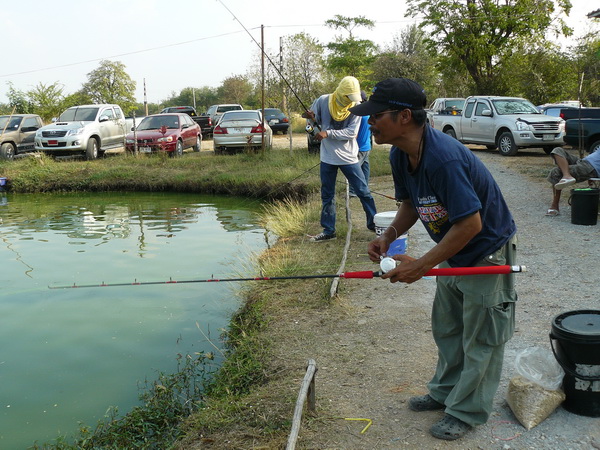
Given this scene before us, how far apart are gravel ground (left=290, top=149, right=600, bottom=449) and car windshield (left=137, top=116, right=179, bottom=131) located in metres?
13.9

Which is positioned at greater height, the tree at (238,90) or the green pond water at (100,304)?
the tree at (238,90)

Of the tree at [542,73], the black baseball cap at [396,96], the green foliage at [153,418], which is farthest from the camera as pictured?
the tree at [542,73]

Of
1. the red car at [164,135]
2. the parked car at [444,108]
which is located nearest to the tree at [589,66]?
the parked car at [444,108]

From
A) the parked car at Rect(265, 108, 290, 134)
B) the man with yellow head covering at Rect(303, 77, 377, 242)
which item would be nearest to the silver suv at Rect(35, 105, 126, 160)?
the parked car at Rect(265, 108, 290, 134)

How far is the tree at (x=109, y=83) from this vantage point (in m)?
55.0

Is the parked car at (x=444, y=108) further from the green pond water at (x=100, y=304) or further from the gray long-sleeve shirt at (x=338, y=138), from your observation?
the gray long-sleeve shirt at (x=338, y=138)

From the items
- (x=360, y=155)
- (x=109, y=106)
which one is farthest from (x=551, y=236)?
(x=109, y=106)

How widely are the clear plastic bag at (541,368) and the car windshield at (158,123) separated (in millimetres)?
18169

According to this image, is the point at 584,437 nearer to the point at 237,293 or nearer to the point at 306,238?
the point at 237,293

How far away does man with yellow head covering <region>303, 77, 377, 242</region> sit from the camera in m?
7.18

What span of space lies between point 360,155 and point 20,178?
12000mm

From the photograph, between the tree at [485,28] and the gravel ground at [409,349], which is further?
the tree at [485,28]

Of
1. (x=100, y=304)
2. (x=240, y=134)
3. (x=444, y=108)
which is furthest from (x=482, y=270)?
(x=444, y=108)

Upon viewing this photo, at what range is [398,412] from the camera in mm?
3768
